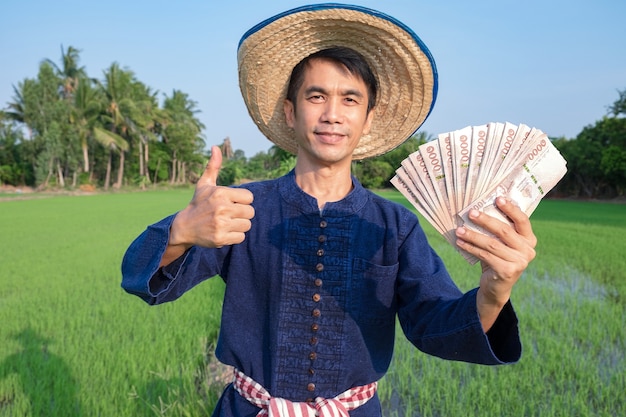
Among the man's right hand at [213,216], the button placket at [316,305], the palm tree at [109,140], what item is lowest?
the button placket at [316,305]

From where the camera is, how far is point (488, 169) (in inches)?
39.7

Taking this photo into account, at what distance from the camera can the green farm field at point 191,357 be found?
2615mm

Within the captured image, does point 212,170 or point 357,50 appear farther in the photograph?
point 357,50

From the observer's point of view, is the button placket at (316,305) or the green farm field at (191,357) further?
the green farm field at (191,357)

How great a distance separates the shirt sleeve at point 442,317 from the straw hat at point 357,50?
1.41 ft

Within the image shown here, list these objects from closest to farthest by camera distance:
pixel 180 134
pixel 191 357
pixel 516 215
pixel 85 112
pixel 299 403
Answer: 1. pixel 516 215
2. pixel 299 403
3. pixel 191 357
4. pixel 85 112
5. pixel 180 134

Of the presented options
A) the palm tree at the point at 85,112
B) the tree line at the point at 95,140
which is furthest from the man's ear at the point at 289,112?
the palm tree at the point at 85,112

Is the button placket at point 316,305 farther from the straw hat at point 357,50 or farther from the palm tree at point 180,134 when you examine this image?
the palm tree at point 180,134

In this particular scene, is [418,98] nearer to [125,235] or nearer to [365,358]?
[365,358]

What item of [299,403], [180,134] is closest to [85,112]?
[180,134]

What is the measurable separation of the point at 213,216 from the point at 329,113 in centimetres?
44

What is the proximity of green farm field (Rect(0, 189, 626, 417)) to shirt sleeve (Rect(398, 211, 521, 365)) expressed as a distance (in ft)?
5.25

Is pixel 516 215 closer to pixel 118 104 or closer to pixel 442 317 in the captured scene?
pixel 442 317

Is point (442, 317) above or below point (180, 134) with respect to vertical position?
below
